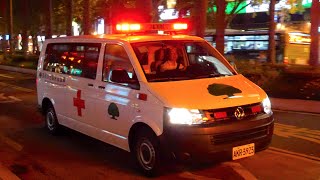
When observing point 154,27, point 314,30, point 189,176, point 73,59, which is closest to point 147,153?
point 189,176

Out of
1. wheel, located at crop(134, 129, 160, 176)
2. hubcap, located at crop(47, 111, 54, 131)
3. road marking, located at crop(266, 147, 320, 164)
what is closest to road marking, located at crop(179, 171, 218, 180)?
wheel, located at crop(134, 129, 160, 176)

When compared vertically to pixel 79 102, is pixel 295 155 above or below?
below

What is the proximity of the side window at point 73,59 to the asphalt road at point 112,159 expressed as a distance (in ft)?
4.08

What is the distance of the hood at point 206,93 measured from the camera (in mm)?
5664

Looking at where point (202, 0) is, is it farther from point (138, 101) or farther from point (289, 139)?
point (138, 101)

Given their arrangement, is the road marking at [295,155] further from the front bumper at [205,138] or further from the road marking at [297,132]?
the front bumper at [205,138]

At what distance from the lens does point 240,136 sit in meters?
5.82

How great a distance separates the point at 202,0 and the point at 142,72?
1177 cm

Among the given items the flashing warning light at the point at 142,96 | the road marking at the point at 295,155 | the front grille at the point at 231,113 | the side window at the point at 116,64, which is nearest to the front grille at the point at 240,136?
the front grille at the point at 231,113

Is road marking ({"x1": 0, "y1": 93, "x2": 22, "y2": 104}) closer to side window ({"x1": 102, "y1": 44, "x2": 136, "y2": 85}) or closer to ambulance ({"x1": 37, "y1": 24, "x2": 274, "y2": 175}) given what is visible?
ambulance ({"x1": 37, "y1": 24, "x2": 274, "y2": 175})

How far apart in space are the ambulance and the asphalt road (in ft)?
1.24

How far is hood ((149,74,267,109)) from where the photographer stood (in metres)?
5.66

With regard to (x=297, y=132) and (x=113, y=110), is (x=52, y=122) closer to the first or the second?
(x=113, y=110)

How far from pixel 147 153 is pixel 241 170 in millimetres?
1268
